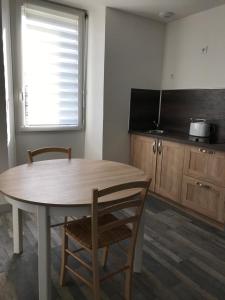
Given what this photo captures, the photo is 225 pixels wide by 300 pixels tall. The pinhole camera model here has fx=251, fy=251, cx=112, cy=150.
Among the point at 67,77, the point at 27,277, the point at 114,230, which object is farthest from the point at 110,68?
the point at 27,277

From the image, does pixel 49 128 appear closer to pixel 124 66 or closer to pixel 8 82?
pixel 8 82

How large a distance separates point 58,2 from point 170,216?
2.91 m

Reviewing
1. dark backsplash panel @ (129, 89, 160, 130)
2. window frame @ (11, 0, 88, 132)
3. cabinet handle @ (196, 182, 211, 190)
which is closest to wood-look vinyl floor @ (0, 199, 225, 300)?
cabinet handle @ (196, 182, 211, 190)

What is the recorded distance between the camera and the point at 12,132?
301cm

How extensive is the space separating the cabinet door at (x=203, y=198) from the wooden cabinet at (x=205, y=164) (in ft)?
0.24

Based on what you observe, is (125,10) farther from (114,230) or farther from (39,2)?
(114,230)

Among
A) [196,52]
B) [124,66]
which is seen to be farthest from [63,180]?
[196,52]

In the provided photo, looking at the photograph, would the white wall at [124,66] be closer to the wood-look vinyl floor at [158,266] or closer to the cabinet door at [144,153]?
the cabinet door at [144,153]

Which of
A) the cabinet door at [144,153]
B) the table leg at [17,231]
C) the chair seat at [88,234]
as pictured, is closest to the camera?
the chair seat at [88,234]

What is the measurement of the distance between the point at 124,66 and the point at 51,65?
954 mm

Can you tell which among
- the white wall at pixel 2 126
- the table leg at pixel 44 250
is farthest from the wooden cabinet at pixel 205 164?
the white wall at pixel 2 126

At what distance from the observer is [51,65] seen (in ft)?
10.6

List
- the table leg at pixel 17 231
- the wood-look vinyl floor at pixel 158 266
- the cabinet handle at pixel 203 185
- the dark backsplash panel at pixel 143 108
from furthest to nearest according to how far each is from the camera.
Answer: the dark backsplash panel at pixel 143 108 → the cabinet handle at pixel 203 185 → the table leg at pixel 17 231 → the wood-look vinyl floor at pixel 158 266

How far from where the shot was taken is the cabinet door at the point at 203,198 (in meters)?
2.61
